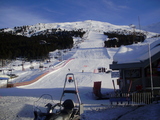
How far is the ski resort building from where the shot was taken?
1386 cm

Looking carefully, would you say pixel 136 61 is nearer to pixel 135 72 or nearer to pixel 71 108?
pixel 135 72

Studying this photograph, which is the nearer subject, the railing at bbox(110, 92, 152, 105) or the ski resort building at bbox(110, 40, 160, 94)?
the railing at bbox(110, 92, 152, 105)

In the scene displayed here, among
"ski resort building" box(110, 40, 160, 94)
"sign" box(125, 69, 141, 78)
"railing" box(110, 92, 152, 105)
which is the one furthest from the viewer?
"sign" box(125, 69, 141, 78)

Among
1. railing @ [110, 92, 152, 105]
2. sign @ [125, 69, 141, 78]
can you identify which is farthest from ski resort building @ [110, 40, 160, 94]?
railing @ [110, 92, 152, 105]

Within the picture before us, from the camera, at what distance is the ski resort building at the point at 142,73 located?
1386 cm

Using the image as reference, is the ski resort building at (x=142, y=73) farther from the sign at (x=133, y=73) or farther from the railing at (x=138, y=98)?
the railing at (x=138, y=98)

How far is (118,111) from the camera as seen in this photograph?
30.9 ft

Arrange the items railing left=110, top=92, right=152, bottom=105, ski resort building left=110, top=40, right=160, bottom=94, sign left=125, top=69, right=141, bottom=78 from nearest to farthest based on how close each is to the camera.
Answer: railing left=110, top=92, right=152, bottom=105, ski resort building left=110, top=40, right=160, bottom=94, sign left=125, top=69, right=141, bottom=78

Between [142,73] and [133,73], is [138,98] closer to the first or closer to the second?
[142,73]

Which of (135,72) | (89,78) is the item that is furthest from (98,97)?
(89,78)

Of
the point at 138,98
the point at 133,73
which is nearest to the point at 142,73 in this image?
the point at 133,73

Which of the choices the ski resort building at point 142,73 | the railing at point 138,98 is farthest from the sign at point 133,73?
the railing at point 138,98

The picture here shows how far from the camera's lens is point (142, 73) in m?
14.6

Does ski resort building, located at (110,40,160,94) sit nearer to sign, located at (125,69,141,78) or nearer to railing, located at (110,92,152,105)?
sign, located at (125,69,141,78)
